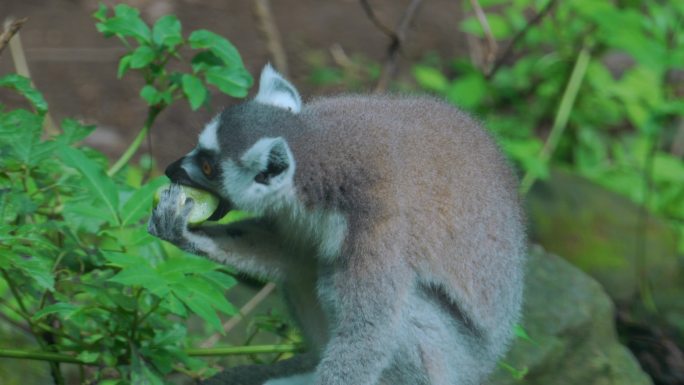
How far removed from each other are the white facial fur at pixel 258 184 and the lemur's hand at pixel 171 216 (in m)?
0.23

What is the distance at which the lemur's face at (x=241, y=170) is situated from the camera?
12.6 feet

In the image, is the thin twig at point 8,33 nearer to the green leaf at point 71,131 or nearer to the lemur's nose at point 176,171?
the green leaf at point 71,131

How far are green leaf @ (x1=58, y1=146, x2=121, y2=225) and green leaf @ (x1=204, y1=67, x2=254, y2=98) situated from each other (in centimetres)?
70

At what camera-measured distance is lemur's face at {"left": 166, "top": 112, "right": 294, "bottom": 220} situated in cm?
384

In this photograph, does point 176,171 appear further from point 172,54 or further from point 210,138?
point 172,54

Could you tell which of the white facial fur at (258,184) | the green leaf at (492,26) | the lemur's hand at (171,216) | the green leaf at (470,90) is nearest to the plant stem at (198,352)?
the lemur's hand at (171,216)

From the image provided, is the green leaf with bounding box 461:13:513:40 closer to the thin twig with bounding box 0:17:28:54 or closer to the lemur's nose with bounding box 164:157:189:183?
the lemur's nose with bounding box 164:157:189:183

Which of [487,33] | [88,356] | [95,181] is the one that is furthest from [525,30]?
[88,356]

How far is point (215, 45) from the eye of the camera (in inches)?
173

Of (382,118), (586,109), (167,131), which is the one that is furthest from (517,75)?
(382,118)

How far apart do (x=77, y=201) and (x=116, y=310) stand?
488 mm

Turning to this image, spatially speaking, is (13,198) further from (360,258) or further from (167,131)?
(167,131)

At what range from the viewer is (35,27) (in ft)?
31.1

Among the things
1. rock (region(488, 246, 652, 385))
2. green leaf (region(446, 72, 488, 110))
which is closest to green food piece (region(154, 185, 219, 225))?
rock (region(488, 246, 652, 385))
